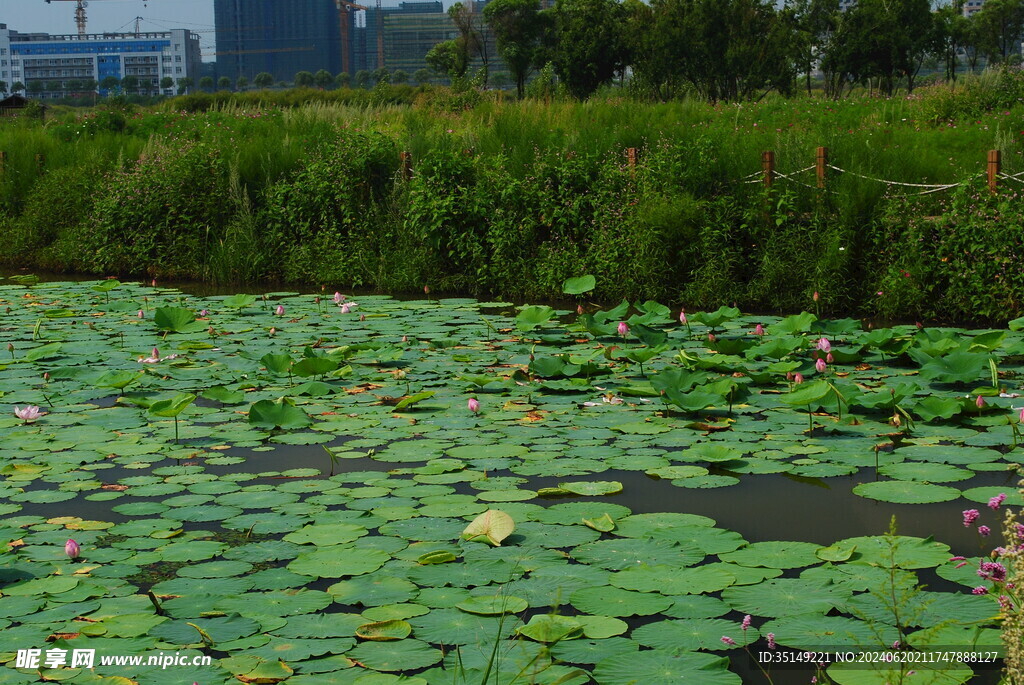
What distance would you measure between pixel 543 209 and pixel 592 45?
106ft

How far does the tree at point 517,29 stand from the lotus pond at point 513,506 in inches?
1736

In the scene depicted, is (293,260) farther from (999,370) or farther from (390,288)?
(999,370)

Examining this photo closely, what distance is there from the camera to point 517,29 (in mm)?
48781

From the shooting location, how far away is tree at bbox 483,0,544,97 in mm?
48188

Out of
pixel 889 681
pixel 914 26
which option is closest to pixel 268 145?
pixel 889 681

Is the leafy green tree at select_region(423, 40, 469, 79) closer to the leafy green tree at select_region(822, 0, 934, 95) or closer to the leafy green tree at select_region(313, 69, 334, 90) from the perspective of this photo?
the leafy green tree at select_region(822, 0, 934, 95)

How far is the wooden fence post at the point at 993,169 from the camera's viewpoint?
24.3 feet

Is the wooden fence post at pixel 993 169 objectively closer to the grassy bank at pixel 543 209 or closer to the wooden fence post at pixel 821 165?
the grassy bank at pixel 543 209

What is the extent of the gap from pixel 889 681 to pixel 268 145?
1045 cm

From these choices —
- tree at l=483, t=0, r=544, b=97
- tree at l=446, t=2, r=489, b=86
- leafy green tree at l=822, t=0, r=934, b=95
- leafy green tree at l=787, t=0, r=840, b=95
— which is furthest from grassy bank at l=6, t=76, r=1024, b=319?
tree at l=446, t=2, r=489, b=86

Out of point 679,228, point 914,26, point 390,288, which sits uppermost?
point 914,26

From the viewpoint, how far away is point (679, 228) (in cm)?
849

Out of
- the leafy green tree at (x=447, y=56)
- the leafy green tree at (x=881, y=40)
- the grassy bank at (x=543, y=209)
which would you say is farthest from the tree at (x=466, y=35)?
the grassy bank at (x=543, y=209)

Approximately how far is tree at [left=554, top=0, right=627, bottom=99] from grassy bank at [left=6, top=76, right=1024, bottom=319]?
27.3 metres
